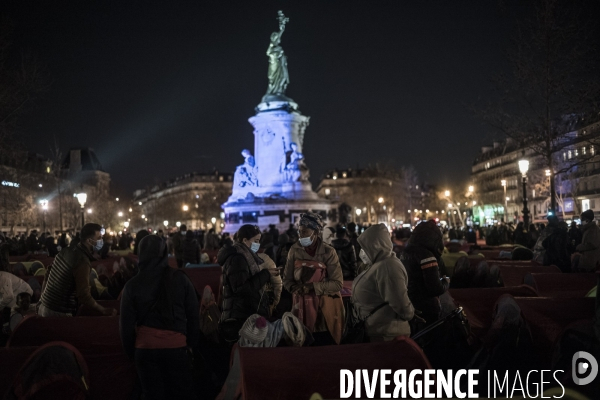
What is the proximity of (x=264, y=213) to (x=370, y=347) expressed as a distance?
42.1 m

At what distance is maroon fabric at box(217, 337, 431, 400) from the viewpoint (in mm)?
4973

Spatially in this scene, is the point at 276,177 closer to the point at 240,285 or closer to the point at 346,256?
the point at 346,256

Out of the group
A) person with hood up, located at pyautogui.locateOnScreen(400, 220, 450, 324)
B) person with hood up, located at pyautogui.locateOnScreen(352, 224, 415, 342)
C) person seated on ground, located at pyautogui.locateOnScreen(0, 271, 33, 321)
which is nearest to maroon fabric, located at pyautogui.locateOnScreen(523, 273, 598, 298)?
person with hood up, located at pyautogui.locateOnScreen(400, 220, 450, 324)

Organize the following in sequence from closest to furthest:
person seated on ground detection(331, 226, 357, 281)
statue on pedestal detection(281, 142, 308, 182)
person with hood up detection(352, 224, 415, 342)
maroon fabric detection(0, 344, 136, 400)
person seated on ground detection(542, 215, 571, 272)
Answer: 1. person with hood up detection(352, 224, 415, 342)
2. maroon fabric detection(0, 344, 136, 400)
3. person seated on ground detection(331, 226, 357, 281)
4. person seated on ground detection(542, 215, 571, 272)
5. statue on pedestal detection(281, 142, 308, 182)

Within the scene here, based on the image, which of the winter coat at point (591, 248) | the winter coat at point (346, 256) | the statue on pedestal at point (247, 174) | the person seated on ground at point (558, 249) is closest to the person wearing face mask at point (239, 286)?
the winter coat at point (346, 256)

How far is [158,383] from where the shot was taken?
5699 mm

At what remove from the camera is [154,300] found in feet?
18.7

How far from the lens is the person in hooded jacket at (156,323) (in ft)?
18.6

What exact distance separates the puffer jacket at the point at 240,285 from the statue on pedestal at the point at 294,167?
136 feet

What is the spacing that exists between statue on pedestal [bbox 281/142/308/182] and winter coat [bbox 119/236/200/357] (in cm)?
4295

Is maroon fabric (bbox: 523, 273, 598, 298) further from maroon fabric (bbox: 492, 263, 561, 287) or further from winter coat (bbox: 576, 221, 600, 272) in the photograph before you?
maroon fabric (bbox: 492, 263, 561, 287)

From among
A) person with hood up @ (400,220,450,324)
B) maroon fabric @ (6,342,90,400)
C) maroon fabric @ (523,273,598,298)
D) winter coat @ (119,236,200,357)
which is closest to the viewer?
maroon fabric @ (6,342,90,400)

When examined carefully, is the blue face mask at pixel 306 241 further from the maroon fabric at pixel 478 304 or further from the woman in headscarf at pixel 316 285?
the maroon fabric at pixel 478 304

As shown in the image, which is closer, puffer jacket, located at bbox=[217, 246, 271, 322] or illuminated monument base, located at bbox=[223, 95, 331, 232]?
puffer jacket, located at bbox=[217, 246, 271, 322]
